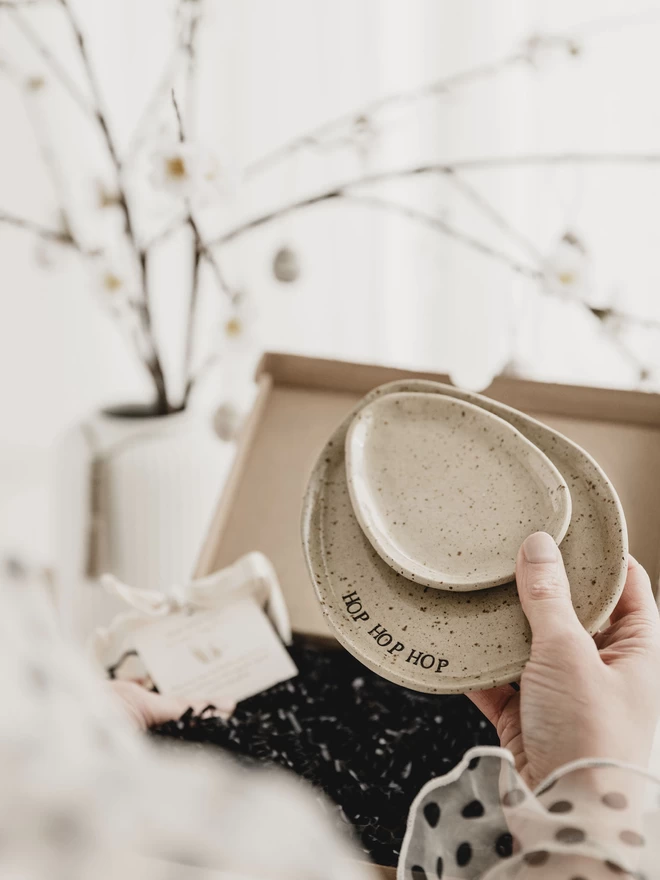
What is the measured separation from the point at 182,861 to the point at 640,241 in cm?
108

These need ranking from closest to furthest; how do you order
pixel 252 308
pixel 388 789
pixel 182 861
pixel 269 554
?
pixel 182 861 < pixel 388 789 < pixel 269 554 < pixel 252 308

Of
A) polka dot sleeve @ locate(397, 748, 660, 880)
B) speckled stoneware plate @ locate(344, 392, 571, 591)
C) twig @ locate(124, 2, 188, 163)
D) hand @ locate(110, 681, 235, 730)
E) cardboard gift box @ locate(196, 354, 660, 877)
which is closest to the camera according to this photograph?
polka dot sleeve @ locate(397, 748, 660, 880)

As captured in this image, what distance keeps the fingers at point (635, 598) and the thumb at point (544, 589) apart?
9cm

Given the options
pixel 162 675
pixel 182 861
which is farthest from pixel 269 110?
pixel 182 861

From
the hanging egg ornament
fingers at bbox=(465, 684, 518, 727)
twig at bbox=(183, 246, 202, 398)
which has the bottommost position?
fingers at bbox=(465, 684, 518, 727)

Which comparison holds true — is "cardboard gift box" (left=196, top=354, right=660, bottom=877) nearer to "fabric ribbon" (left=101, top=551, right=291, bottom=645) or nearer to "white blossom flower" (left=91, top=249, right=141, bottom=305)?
"fabric ribbon" (left=101, top=551, right=291, bottom=645)

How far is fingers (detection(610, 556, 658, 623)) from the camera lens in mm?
523

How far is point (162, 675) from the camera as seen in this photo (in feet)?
2.35

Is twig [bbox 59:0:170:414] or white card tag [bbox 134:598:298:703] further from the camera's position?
twig [bbox 59:0:170:414]

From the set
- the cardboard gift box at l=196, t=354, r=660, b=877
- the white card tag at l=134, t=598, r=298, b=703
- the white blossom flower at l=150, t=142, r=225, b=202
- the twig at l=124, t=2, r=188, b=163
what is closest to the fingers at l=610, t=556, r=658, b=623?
the cardboard gift box at l=196, t=354, r=660, b=877

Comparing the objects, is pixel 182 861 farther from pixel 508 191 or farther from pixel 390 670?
pixel 508 191

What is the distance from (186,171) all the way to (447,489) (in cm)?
49

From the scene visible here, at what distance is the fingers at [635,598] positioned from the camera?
52 centimetres

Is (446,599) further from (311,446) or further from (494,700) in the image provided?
(311,446)
